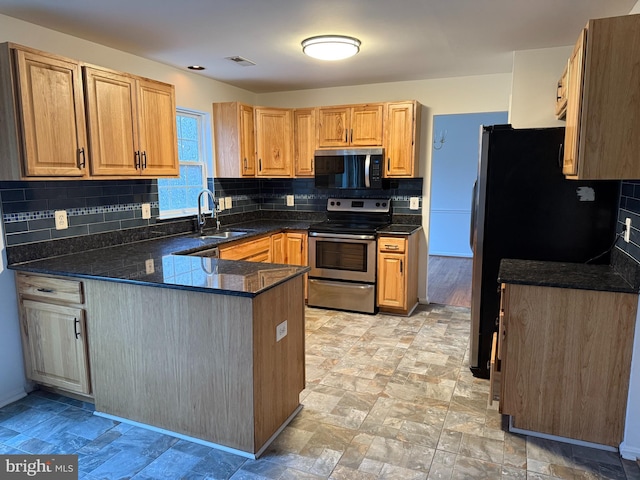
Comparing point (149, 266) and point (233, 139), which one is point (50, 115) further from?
point (233, 139)

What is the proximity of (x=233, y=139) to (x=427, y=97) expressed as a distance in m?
2.03

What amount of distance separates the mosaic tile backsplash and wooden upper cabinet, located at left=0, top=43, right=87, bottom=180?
333mm

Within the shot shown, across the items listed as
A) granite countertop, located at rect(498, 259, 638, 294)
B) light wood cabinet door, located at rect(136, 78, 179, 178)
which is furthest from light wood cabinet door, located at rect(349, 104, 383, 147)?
granite countertop, located at rect(498, 259, 638, 294)

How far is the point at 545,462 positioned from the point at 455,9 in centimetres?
245

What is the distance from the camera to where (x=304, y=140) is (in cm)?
468

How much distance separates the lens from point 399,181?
183 inches

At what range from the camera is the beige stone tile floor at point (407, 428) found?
2.05 meters

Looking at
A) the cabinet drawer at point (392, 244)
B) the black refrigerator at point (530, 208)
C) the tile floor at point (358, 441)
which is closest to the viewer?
the tile floor at point (358, 441)

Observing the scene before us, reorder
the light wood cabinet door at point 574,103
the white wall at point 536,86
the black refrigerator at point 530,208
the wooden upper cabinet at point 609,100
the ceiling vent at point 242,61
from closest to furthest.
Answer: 1. the wooden upper cabinet at point 609,100
2. the light wood cabinet door at point 574,103
3. the black refrigerator at point 530,208
4. the white wall at point 536,86
5. the ceiling vent at point 242,61

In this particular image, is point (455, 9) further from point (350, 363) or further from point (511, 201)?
point (350, 363)

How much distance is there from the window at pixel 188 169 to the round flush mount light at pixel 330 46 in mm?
1640

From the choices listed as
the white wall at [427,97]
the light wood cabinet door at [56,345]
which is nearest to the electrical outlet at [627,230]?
the white wall at [427,97]

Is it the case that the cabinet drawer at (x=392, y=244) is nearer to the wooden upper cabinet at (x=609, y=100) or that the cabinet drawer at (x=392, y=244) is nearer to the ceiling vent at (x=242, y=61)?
the ceiling vent at (x=242, y=61)

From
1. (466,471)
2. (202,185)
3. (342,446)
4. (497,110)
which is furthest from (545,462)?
(202,185)
